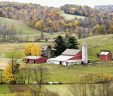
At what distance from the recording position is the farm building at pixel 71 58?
8500cm

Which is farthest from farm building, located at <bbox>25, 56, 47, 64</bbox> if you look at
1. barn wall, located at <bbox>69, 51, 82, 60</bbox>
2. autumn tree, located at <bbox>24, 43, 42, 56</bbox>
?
barn wall, located at <bbox>69, 51, 82, 60</bbox>

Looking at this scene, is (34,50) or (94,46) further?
(94,46)

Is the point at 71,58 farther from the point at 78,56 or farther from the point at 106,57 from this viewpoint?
the point at 106,57

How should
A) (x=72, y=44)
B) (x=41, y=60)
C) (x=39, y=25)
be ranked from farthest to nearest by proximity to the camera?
(x=39, y=25), (x=72, y=44), (x=41, y=60)

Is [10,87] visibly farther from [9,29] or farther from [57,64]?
[9,29]

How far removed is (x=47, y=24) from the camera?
19012 centimetres

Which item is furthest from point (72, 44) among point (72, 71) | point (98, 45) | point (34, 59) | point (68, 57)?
point (72, 71)

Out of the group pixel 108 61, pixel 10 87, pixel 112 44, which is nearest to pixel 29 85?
pixel 10 87

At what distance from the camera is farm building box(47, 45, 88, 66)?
8500 cm

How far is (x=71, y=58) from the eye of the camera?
85.8m

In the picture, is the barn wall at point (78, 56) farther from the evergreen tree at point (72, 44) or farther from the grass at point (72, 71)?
the evergreen tree at point (72, 44)

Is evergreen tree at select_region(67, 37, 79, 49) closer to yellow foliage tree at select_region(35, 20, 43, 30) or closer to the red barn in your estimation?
the red barn

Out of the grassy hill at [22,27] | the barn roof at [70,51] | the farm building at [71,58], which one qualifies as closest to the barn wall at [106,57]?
the farm building at [71,58]

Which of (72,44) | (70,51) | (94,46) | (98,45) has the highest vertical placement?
(72,44)
